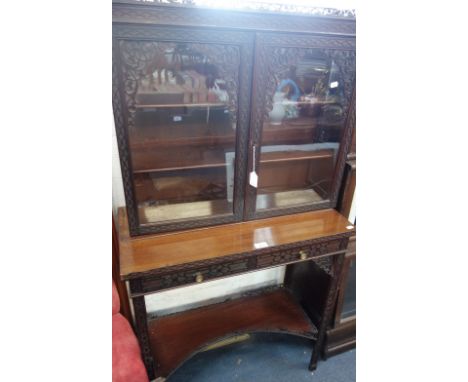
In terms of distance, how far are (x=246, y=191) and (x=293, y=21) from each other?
0.61 metres

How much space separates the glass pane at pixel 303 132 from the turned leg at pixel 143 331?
0.61m

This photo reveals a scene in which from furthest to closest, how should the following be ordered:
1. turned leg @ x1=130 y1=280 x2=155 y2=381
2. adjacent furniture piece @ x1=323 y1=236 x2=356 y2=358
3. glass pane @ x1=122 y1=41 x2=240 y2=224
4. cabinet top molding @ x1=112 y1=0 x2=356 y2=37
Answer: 1. adjacent furniture piece @ x1=323 y1=236 x2=356 y2=358
2. turned leg @ x1=130 y1=280 x2=155 y2=381
3. glass pane @ x1=122 y1=41 x2=240 y2=224
4. cabinet top molding @ x1=112 y1=0 x2=356 y2=37

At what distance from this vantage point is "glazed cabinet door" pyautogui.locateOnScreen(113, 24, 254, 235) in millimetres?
802

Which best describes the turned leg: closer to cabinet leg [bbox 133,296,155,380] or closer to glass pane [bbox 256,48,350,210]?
cabinet leg [bbox 133,296,155,380]

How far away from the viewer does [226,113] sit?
1.01 meters

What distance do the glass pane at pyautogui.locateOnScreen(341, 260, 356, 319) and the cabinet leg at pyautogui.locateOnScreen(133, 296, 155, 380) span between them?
103 cm

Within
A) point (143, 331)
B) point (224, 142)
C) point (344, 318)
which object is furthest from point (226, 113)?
point (344, 318)

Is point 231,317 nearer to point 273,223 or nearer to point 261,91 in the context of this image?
point 273,223

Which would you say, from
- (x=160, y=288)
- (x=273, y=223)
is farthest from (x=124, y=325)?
(x=273, y=223)

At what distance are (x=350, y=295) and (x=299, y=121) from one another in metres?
1.01

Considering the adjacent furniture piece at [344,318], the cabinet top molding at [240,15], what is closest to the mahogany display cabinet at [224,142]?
the cabinet top molding at [240,15]

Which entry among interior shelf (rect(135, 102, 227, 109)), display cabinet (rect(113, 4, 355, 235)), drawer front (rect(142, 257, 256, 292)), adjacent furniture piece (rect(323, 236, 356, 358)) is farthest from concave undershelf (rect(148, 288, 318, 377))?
interior shelf (rect(135, 102, 227, 109))

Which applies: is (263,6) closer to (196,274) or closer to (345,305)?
(196,274)
